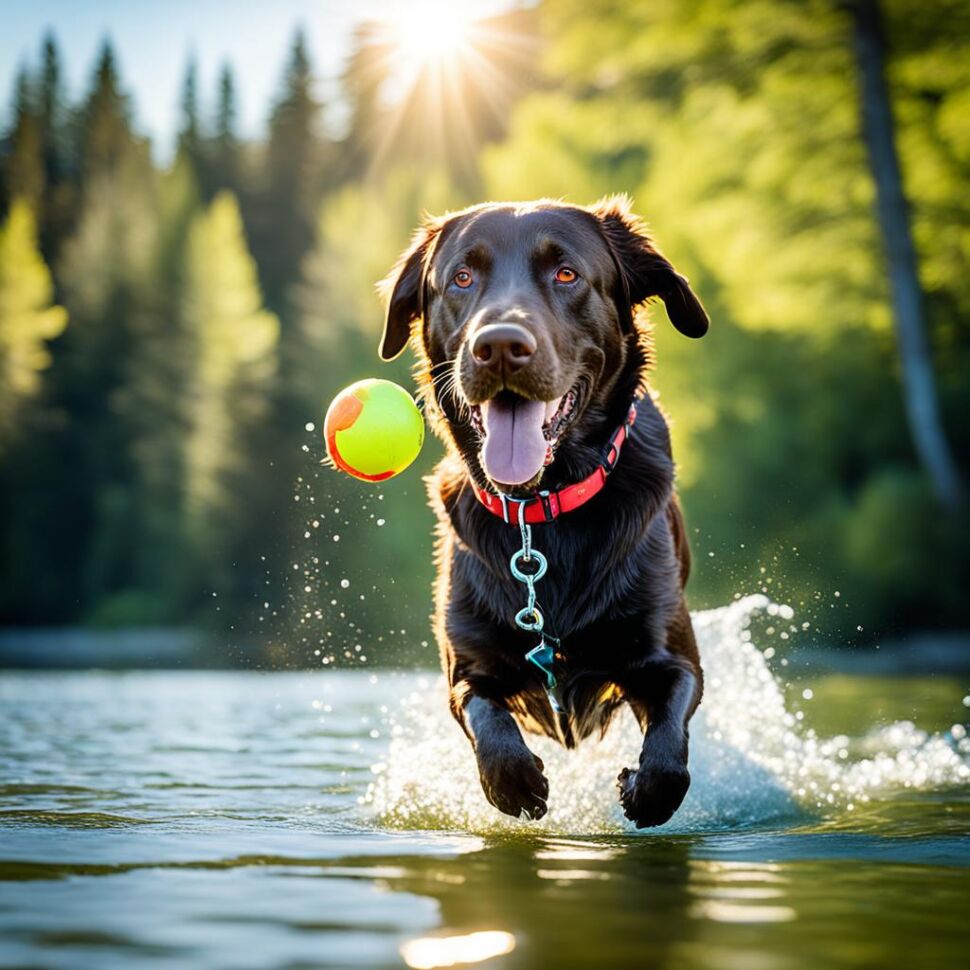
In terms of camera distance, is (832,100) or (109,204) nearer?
(832,100)

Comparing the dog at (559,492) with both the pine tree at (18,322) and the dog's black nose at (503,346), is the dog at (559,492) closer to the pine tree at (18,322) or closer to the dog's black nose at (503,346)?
the dog's black nose at (503,346)

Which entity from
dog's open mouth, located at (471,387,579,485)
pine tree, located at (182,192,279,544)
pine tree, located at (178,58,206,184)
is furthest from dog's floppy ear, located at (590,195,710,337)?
pine tree, located at (178,58,206,184)

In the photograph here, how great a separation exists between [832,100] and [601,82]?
2828 mm

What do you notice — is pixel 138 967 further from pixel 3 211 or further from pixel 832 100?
pixel 3 211

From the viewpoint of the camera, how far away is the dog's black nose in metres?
4.24

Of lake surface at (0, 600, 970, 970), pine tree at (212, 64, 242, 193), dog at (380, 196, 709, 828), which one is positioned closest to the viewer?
lake surface at (0, 600, 970, 970)

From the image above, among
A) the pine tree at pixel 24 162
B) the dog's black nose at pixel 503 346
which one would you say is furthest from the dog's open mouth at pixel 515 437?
the pine tree at pixel 24 162

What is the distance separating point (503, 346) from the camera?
4.25m

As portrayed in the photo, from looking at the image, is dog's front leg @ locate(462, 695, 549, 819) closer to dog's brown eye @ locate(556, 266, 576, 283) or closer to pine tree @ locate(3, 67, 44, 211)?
dog's brown eye @ locate(556, 266, 576, 283)

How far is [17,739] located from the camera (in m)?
7.65

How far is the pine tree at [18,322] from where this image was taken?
3300cm

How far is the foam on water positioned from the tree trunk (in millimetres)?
9829

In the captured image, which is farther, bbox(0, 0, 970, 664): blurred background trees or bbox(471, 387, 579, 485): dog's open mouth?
bbox(0, 0, 970, 664): blurred background trees

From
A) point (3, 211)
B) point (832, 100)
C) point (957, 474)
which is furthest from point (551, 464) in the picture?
point (3, 211)
